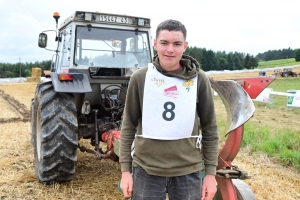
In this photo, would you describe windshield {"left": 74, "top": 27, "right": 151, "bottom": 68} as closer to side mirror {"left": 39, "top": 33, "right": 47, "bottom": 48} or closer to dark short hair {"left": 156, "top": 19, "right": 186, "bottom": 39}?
side mirror {"left": 39, "top": 33, "right": 47, "bottom": 48}

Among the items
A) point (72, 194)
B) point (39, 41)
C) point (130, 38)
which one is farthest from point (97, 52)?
point (72, 194)

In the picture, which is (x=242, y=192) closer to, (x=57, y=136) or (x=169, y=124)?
(x=169, y=124)

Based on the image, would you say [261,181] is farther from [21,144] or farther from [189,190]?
[21,144]

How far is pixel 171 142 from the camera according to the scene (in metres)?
1.90

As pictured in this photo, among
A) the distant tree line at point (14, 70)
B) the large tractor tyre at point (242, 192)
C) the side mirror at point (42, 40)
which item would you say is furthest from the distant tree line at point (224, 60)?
the large tractor tyre at point (242, 192)

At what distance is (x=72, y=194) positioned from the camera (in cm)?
393

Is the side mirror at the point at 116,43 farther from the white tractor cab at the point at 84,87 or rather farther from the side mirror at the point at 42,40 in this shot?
the side mirror at the point at 42,40

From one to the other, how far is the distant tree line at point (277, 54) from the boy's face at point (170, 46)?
90.6m

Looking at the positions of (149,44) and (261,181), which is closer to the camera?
(261,181)

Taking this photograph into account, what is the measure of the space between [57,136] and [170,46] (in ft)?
7.96

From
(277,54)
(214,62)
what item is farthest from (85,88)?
(277,54)

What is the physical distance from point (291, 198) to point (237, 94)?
1.83 m

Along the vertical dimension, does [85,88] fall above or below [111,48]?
below

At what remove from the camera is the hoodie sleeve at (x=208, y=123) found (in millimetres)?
1972
